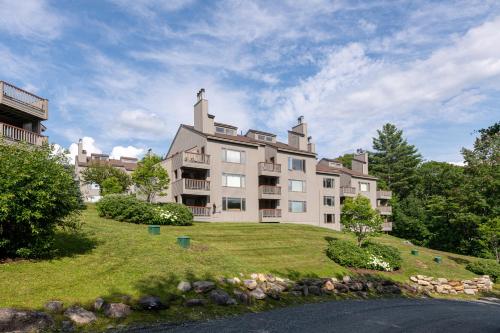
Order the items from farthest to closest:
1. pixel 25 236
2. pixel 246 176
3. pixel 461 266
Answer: pixel 246 176, pixel 461 266, pixel 25 236

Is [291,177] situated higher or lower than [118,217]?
higher

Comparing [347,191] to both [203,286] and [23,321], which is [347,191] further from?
[23,321]

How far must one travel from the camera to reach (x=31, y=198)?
14.5m

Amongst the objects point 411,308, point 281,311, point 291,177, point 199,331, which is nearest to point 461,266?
point 411,308

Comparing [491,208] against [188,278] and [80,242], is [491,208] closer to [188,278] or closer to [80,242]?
[188,278]

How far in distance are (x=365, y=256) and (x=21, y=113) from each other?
26.6 m

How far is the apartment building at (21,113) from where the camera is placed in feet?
78.4

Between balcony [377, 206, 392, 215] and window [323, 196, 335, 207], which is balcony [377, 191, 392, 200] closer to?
balcony [377, 206, 392, 215]

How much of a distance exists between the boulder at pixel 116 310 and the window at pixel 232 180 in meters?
28.9

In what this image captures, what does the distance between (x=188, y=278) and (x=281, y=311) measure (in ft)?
14.5

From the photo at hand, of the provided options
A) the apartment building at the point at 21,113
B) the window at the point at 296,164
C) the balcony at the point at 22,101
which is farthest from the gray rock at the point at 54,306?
the window at the point at 296,164

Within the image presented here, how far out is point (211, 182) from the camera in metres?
40.5

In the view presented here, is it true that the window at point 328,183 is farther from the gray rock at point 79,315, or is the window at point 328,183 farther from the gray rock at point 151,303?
the gray rock at point 79,315

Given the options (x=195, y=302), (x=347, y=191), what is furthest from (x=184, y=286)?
(x=347, y=191)
